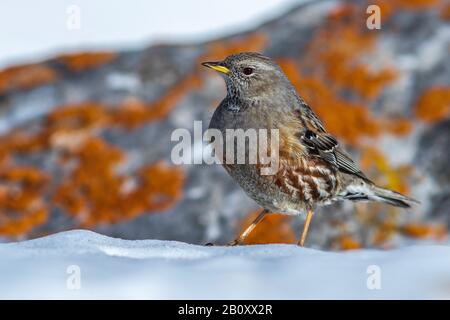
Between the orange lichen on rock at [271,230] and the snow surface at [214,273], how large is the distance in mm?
3675

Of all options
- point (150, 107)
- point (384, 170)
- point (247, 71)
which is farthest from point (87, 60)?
point (384, 170)

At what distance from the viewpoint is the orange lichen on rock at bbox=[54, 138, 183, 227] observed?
30.9ft

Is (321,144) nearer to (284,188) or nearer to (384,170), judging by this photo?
(284,188)

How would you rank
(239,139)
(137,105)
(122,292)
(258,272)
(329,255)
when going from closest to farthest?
(122,292), (258,272), (329,255), (239,139), (137,105)

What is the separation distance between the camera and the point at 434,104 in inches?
379

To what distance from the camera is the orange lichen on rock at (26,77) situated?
1220 cm

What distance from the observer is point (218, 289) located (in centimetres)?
399

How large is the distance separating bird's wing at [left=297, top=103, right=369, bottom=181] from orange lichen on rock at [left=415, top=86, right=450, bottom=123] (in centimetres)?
181

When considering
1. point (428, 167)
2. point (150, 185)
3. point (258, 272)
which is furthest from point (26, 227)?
point (258, 272)

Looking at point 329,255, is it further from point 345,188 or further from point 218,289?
point 345,188

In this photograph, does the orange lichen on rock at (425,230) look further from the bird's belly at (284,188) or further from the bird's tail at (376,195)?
the bird's belly at (284,188)

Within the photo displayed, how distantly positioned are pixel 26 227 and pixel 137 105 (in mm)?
2614

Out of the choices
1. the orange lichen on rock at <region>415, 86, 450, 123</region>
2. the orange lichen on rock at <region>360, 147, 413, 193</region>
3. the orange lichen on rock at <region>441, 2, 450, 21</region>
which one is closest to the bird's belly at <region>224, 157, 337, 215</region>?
the orange lichen on rock at <region>360, 147, 413, 193</region>

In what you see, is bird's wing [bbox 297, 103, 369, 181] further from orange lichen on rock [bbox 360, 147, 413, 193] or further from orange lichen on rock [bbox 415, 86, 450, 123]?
orange lichen on rock [bbox 415, 86, 450, 123]
